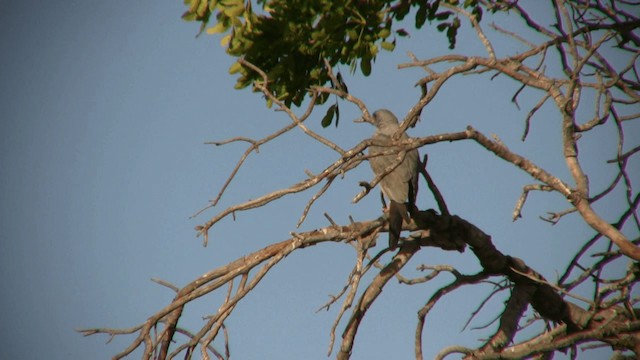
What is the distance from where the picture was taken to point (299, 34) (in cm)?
440

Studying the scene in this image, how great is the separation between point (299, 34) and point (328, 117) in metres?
0.62

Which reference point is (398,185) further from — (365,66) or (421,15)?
(421,15)

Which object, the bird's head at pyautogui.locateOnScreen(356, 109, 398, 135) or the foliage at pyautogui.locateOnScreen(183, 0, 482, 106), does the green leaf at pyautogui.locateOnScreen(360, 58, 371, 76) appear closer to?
the foliage at pyautogui.locateOnScreen(183, 0, 482, 106)

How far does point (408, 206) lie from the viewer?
15.9 ft

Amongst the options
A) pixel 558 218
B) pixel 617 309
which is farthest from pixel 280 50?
pixel 617 309

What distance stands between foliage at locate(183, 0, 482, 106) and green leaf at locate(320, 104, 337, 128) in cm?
9

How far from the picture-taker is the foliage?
4.32 metres

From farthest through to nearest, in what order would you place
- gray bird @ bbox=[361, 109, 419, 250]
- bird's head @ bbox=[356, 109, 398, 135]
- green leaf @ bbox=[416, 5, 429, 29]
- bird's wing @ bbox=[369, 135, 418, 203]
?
bird's head @ bbox=[356, 109, 398, 135]
bird's wing @ bbox=[369, 135, 418, 203]
green leaf @ bbox=[416, 5, 429, 29]
gray bird @ bbox=[361, 109, 419, 250]

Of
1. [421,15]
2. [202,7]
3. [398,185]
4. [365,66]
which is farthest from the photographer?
[398,185]

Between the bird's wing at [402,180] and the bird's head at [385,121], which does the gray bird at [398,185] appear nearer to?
the bird's wing at [402,180]

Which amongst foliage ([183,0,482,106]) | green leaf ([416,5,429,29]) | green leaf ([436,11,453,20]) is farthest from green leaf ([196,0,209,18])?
green leaf ([436,11,453,20])

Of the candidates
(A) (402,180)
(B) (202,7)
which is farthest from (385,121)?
(B) (202,7)

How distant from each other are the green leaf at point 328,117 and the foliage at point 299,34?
89mm

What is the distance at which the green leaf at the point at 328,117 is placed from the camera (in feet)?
15.4
